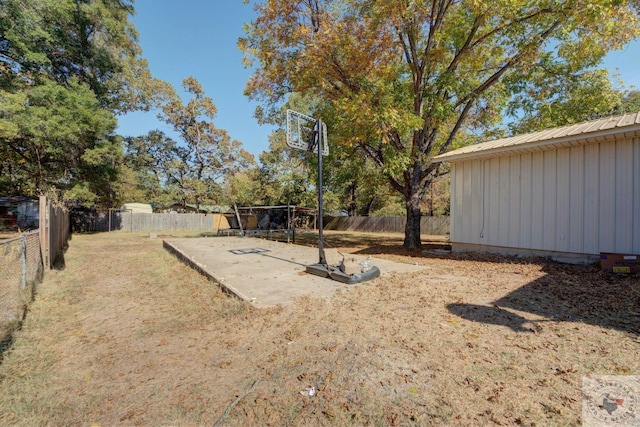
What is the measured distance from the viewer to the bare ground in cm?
195

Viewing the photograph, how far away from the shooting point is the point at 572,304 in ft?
12.6

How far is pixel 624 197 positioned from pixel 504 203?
2.21 m

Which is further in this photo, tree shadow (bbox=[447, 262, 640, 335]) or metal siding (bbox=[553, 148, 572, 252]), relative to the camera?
metal siding (bbox=[553, 148, 572, 252])

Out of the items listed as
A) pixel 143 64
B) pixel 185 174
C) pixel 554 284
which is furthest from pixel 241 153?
pixel 554 284

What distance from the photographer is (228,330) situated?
3.32m

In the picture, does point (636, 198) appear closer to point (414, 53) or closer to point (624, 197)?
point (624, 197)

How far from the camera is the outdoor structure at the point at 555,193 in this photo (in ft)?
19.1

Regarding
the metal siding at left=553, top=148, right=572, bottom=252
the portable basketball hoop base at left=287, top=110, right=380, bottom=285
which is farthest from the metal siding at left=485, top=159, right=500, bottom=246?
the portable basketball hoop base at left=287, top=110, right=380, bottom=285

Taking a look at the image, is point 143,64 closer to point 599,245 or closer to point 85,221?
point 85,221

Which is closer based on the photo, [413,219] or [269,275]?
[269,275]

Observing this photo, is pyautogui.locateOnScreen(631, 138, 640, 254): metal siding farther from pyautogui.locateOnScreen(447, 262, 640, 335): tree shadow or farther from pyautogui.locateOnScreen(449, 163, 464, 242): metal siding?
pyautogui.locateOnScreen(449, 163, 464, 242): metal siding

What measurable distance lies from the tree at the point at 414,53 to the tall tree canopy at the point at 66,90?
11576 mm

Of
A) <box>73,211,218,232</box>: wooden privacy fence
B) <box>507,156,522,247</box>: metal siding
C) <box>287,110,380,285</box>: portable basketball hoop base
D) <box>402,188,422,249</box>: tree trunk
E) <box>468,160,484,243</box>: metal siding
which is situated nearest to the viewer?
<box>287,110,380,285</box>: portable basketball hoop base

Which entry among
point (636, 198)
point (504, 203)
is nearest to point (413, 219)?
point (504, 203)
